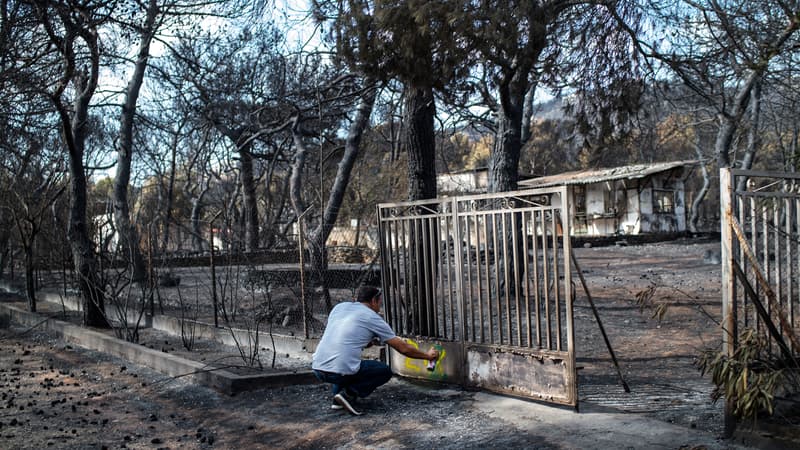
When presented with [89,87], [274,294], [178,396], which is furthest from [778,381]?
[89,87]

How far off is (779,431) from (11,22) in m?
10.6

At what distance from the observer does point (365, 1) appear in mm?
9953

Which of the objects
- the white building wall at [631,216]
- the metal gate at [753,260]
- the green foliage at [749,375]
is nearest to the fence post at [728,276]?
the metal gate at [753,260]

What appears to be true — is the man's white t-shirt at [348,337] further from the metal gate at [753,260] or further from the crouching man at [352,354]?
the metal gate at [753,260]

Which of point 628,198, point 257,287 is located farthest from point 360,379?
point 628,198

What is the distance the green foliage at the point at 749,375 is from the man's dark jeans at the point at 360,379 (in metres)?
2.96

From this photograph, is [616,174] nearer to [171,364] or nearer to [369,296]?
[171,364]

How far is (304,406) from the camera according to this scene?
23.9 feet

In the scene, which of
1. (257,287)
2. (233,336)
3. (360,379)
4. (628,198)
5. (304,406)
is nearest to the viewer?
(360,379)

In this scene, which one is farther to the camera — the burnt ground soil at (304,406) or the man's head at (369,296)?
the man's head at (369,296)

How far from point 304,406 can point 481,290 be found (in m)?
2.14

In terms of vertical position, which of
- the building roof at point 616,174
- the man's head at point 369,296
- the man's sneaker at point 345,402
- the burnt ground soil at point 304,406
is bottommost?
the burnt ground soil at point 304,406

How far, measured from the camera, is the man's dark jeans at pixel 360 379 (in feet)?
22.2

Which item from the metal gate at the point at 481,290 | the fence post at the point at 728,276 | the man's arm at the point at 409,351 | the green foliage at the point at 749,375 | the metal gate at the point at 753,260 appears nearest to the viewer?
the green foliage at the point at 749,375
